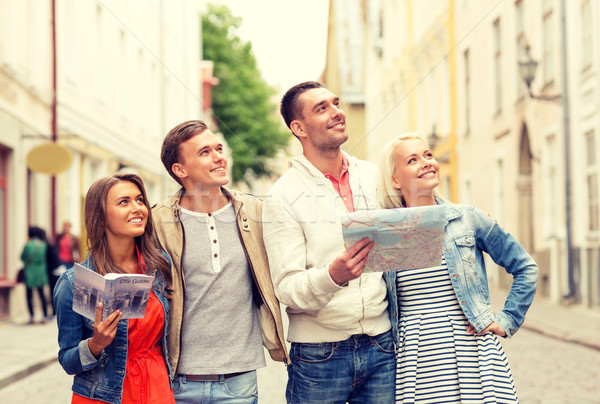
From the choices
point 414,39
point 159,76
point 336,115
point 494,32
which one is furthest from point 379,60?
point 336,115

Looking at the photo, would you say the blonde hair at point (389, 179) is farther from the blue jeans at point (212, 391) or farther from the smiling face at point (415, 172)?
the blue jeans at point (212, 391)

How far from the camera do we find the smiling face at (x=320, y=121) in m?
3.37

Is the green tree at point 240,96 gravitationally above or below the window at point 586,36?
above

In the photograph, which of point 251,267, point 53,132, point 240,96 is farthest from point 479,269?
point 240,96

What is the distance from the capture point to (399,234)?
2.84 metres

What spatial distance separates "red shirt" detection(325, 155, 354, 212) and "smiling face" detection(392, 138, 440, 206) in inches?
7.3

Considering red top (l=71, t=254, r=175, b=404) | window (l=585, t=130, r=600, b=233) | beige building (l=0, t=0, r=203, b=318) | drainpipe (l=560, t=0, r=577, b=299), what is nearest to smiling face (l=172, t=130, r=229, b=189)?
red top (l=71, t=254, r=175, b=404)

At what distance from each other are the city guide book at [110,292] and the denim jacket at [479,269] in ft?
3.12

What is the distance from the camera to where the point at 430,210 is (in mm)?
2840

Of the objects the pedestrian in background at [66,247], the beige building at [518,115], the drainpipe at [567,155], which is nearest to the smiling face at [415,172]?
the beige building at [518,115]

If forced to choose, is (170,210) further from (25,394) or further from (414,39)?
(414,39)

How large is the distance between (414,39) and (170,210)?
26.1 m

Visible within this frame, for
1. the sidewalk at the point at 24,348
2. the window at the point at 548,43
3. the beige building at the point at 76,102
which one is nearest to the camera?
the sidewalk at the point at 24,348

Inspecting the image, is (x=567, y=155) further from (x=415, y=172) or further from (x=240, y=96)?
(x=240, y=96)
